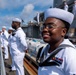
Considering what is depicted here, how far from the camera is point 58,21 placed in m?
1.74

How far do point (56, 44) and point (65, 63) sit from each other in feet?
0.75

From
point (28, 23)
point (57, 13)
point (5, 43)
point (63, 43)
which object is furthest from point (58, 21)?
point (28, 23)

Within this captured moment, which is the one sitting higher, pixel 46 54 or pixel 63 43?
pixel 63 43

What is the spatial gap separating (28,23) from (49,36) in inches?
1181

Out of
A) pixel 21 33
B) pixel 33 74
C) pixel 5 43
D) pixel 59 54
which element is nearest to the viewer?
pixel 59 54

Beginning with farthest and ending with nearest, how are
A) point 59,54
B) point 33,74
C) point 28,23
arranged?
1. point 28,23
2. point 33,74
3. point 59,54

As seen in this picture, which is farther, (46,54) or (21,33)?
(21,33)

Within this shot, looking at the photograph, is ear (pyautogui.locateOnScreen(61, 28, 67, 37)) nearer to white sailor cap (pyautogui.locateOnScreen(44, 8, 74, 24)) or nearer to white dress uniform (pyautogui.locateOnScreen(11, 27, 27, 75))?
white sailor cap (pyautogui.locateOnScreen(44, 8, 74, 24))

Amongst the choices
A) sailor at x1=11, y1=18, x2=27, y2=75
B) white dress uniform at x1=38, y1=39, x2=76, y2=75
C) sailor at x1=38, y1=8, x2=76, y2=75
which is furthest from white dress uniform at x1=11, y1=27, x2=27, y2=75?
white dress uniform at x1=38, y1=39, x2=76, y2=75

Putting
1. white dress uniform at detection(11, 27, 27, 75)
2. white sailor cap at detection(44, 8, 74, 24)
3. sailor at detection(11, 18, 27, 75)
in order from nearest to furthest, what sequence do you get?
white sailor cap at detection(44, 8, 74, 24), sailor at detection(11, 18, 27, 75), white dress uniform at detection(11, 27, 27, 75)

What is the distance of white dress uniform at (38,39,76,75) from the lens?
1.53 metres

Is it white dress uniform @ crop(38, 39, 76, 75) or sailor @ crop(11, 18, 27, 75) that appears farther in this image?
sailor @ crop(11, 18, 27, 75)

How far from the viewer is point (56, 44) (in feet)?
5.74

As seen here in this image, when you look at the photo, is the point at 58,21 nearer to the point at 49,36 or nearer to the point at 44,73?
the point at 49,36
